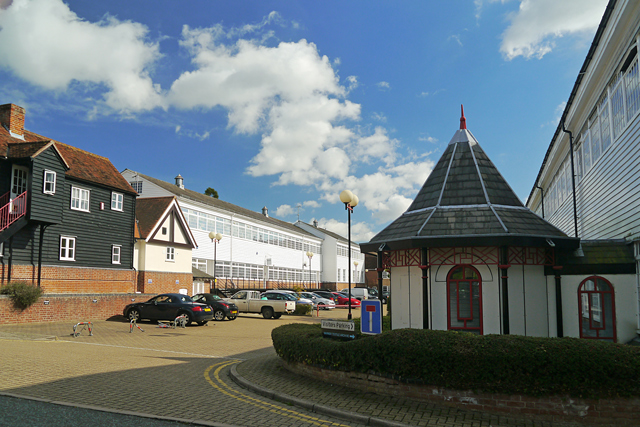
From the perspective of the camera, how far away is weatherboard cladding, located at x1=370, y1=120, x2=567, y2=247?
470 inches

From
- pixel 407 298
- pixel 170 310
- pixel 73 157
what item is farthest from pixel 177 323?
pixel 407 298

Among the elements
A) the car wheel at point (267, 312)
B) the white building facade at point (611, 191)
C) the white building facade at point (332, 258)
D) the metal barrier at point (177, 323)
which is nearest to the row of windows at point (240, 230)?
the white building facade at point (332, 258)

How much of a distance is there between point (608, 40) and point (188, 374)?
13.5 m

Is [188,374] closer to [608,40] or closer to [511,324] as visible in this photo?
[511,324]

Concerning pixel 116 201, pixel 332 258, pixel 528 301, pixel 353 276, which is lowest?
pixel 353 276

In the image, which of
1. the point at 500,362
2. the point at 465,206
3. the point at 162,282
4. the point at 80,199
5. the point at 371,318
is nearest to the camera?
the point at 500,362

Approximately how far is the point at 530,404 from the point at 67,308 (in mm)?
20753

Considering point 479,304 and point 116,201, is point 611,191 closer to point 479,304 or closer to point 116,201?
point 479,304

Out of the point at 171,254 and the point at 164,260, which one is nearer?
the point at 164,260

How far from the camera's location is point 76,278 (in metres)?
25.3

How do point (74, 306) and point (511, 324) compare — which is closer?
point (511, 324)

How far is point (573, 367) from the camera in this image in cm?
700

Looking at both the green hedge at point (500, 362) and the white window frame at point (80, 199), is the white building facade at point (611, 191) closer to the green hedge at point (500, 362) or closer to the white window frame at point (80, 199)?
the green hedge at point (500, 362)

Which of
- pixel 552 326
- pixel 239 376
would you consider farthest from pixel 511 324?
pixel 239 376
